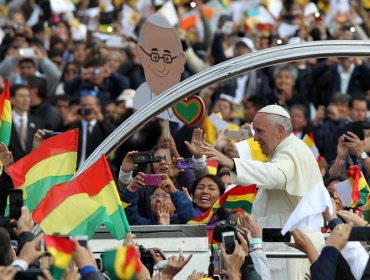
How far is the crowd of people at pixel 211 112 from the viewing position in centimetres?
1272

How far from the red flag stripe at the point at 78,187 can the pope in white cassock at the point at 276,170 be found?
154cm

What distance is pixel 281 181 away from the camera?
14773 millimetres

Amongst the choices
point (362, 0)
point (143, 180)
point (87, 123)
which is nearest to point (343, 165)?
point (143, 180)

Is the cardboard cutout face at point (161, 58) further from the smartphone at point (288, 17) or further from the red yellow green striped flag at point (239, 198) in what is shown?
the smartphone at point (288, 17)

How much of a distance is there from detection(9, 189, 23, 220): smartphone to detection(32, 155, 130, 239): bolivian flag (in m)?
0.32

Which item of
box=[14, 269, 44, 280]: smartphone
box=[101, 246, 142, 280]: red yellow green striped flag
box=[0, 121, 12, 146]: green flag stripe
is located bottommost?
box=[14, 269, 44, 280]: smartphone

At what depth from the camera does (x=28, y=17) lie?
109 ft

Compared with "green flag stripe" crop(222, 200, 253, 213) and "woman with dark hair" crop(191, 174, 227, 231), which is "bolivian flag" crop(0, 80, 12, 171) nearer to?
"woman with dark hair" crop(191, 174, 227, 231)

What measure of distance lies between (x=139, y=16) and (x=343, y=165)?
50.1 feet

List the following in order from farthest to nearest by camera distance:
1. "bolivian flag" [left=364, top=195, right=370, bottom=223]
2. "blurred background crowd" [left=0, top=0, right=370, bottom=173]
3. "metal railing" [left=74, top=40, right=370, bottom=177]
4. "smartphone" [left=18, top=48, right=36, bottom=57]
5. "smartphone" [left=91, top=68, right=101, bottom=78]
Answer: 1. "smartphone" [left=18, top=48, right=36, bottom=57]
2. "smartphone" [left=91, top=68, right=101, bottom=78]
3. "blurred background crowd" [left=0, top=0, right=370, bottom=173]
4. "bolivian flag" [left=364, top=195, right=370, bottom=223]
5. "metal railing" [left=74, top=40, right=370, bottom=177]

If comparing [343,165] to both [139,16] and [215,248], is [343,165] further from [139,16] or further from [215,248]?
[139,16]

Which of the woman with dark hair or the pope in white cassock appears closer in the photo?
the pope in white cassock

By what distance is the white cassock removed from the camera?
14562mm

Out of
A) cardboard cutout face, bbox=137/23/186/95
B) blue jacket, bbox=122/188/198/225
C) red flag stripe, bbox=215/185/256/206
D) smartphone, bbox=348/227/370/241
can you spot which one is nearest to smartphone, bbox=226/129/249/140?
blue jacket, bbox=122/188/198/225
